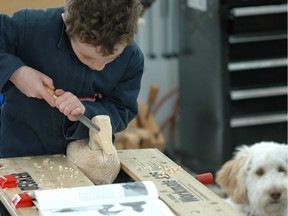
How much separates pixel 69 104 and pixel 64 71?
0.47ft

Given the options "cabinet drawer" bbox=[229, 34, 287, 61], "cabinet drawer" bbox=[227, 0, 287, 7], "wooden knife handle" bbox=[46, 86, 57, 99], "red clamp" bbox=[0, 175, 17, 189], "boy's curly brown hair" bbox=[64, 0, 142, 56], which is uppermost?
"boy's curly brown hair" bbox=[64, 0, 142, 56]

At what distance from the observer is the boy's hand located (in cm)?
182

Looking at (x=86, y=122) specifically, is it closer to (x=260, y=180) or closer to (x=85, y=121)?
(x=85, y=121)

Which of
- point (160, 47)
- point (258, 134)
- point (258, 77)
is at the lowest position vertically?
point (258, 134)

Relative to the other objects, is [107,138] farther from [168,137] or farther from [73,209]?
[168,137]

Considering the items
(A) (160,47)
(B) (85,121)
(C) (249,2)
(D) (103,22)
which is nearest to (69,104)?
(B) (85,121)

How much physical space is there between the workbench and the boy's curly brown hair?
327 mm

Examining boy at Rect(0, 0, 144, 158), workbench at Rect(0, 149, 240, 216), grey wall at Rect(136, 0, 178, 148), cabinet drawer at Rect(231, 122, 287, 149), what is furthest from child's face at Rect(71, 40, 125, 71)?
grey wall at Rect(136, 0, 178, 148)

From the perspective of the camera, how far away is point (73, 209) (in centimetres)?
161

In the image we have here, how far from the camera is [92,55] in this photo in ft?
5.87

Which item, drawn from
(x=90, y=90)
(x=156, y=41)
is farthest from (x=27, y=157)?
(x=156, y=41)

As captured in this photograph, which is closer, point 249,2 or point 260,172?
point 260,172

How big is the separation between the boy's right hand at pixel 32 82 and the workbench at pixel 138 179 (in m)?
0.17

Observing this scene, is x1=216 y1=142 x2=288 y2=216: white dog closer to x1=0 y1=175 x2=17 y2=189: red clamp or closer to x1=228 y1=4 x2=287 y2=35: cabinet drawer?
x1=228 y1=4 x2=287 y2=35: cabinet drawer
